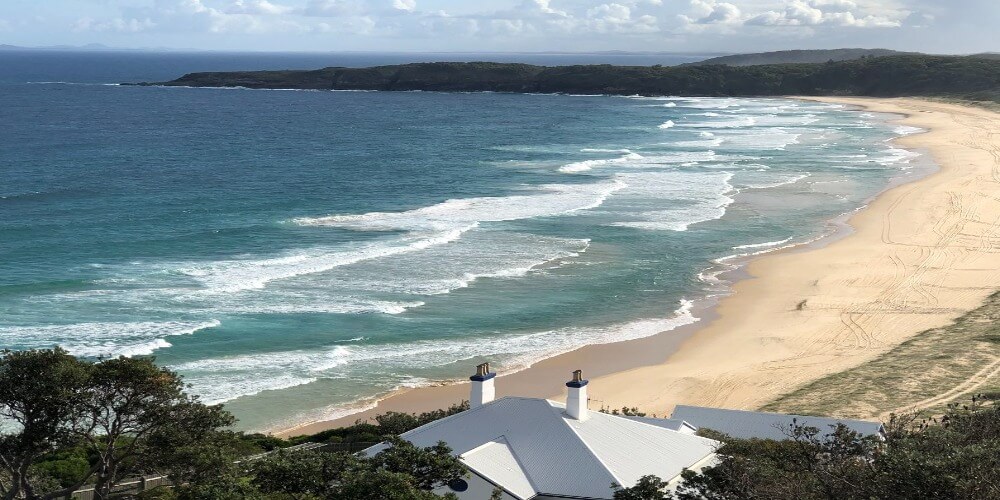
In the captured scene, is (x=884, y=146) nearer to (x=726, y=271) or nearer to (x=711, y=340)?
(x=726, y=271)

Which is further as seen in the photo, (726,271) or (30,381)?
(726,271)

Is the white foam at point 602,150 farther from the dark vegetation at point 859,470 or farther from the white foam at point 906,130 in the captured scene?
the dark vegetation at point 859,470

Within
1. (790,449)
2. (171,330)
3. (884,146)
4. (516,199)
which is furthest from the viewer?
(884,146)

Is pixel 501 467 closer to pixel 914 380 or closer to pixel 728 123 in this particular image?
pixel 914 380

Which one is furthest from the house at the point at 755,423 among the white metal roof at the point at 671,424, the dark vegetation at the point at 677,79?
the dark vegetation at the point at 677,79

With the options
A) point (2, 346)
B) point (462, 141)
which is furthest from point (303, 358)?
point (462, 141)

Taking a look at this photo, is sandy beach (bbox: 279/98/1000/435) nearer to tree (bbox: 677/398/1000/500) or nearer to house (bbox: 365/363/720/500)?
house (bbox: 365/363/720/500)

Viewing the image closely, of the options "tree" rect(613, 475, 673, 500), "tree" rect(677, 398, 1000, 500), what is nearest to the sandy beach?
"tree" rect(677, 398, 1000, 500)
